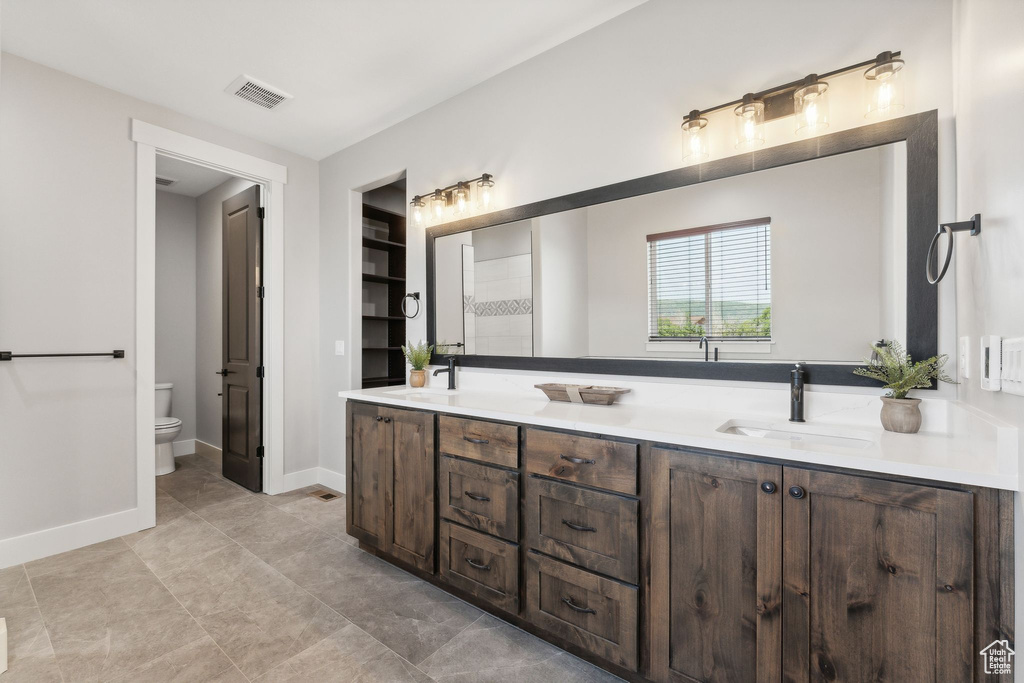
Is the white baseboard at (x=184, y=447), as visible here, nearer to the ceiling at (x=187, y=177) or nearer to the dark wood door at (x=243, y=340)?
the dark wood door at (x=243, y=340)

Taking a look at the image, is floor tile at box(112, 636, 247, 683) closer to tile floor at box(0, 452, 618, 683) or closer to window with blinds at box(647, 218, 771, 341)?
tile floor at box(0, 452, 618, 683)

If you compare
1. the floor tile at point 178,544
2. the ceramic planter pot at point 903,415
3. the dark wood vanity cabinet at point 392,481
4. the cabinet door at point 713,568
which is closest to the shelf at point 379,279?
the dark wood vanity cabinet at point 392,481

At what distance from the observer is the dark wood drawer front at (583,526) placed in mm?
1500

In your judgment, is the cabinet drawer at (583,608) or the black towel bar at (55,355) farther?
the black towel bar at (55,355)

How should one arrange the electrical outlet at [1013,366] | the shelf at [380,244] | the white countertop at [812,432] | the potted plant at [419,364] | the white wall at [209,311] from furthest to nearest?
1. the white wall at [209,311]
2. the shelf at [380,244]
3. the potted plant at [419,364]
4. the white countertop at [812,432]
5. the electrical outlet at [1013,366]

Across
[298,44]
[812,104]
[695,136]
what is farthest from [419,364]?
[812,104]

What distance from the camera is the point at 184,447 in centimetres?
464

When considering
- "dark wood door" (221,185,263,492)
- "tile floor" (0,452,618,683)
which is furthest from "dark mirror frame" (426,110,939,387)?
"dark wood door" (221,185,263,492)

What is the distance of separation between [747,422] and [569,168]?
4.70 feet

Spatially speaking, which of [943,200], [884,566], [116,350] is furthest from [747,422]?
[116,350]

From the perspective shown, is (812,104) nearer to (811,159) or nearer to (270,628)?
(811,159)

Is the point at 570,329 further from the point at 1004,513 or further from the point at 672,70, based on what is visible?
the point at 1004,513

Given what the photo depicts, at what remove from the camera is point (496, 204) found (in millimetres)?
2598

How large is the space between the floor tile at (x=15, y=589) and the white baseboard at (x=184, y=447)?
2.30 m
